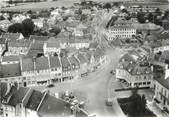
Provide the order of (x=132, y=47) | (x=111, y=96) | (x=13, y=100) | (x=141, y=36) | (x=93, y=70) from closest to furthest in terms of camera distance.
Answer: (x=13, y=100), (x=111, y=96), (x=93, y=70), (x=132, y=47), (x=141, y=36)

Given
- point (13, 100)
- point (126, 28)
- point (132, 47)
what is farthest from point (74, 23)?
point (13, 100)

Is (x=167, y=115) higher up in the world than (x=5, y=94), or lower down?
lower down

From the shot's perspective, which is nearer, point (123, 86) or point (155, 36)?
point (123, 86)

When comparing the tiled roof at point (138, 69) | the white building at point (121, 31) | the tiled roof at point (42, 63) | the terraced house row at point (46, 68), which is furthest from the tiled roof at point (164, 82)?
the white building at point (121, 31)

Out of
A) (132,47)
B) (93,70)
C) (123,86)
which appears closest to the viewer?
(123,86)

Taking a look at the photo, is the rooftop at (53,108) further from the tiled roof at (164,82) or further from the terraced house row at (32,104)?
the tiled roof at (164,82)

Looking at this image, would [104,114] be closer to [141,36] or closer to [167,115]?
[167,115]

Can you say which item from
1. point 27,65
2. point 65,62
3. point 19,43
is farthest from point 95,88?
point 19,43
